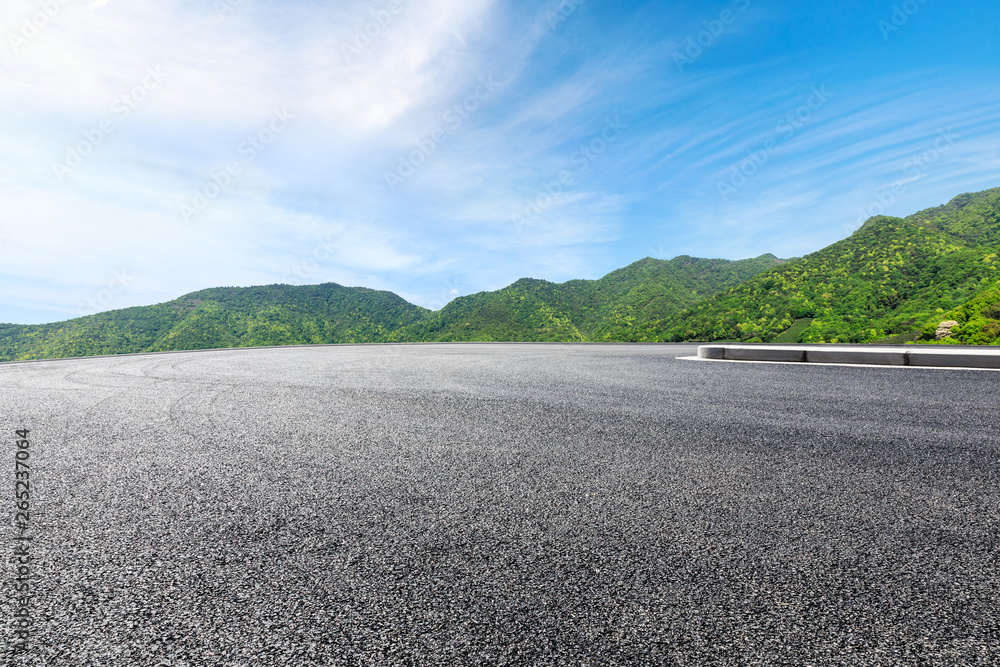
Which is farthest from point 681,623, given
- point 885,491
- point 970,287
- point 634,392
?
point 970,287

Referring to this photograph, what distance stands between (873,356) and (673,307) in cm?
6060

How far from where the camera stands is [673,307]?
6894 centimetres

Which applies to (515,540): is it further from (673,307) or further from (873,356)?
(673,307)

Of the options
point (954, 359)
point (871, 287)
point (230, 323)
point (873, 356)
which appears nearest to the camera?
point (954, 359)

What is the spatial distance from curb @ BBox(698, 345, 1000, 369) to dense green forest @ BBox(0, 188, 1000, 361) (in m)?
11.9

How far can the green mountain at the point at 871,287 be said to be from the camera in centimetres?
3272

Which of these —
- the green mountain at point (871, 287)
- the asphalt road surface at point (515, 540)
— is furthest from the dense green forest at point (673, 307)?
the asphalt road surface at point (515, 540)

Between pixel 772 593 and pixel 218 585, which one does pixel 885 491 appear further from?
pixel 218 585

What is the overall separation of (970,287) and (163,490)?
48.5 meters

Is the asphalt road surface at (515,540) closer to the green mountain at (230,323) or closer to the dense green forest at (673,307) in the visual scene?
the dense green forest at (673,307)

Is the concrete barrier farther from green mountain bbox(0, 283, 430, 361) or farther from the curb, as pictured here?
green mountain bbox(0, 283, 430, 361)

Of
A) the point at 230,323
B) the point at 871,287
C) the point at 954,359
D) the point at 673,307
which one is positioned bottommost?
the point at 954,359

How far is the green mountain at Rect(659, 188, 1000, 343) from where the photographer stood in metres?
32.7

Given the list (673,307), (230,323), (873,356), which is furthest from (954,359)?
(230,323)
